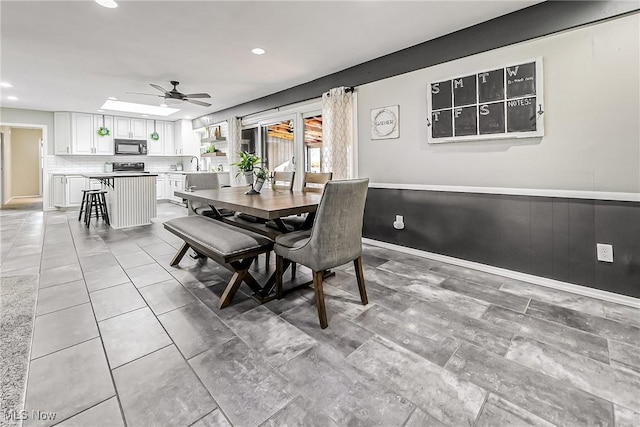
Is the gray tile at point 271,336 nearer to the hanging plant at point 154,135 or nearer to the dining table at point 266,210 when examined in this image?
the dining table at point 266,210

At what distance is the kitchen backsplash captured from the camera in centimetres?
715

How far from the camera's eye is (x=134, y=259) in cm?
328

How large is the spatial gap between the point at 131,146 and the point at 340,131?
6.41m

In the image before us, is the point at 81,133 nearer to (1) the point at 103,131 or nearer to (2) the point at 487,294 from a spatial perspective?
(1) the point at 103,131

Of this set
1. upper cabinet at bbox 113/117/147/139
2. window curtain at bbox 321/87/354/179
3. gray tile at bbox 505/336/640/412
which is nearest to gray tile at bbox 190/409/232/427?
gray tile at bbox 505/336/640/412

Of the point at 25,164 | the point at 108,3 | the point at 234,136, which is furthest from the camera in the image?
the point at 25,164

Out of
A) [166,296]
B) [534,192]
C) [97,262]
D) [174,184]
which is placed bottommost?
[166,296]

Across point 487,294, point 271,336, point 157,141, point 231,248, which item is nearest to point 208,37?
point 231,248

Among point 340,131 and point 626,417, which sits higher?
point 340,131

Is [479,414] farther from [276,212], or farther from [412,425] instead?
[276,212]

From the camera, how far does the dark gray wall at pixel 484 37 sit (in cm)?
229

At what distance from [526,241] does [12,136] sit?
1365 cm

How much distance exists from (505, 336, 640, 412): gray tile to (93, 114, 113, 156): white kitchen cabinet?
899 centimetres

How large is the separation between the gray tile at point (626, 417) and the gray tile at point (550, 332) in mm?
392
